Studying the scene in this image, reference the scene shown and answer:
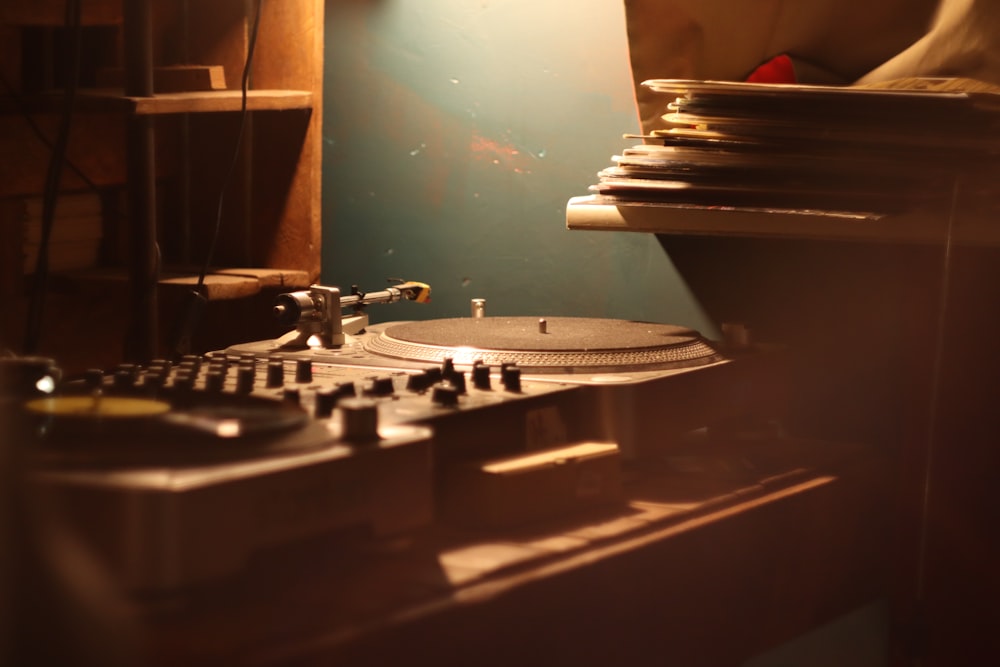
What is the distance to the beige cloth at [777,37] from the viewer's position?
1676 millimetres

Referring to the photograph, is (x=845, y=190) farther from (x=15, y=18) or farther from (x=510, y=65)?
(x=15, y=18)

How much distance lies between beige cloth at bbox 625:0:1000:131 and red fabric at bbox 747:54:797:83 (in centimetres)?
2

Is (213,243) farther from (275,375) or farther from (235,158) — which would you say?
(275,375)

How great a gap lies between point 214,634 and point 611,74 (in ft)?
4.00

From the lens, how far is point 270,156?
2.02 meters

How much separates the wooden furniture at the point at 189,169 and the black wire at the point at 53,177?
0.07 m

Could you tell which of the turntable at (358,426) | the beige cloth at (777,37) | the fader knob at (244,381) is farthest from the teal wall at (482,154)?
the fader knob at (244,381)

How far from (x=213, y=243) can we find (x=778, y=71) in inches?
30.8

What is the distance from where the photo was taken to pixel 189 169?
205 centimetres

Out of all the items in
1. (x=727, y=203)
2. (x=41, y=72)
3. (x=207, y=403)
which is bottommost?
(x=207, y=403)

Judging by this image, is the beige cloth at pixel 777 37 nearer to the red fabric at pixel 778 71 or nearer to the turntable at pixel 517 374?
the red fabric at pixel 778 71

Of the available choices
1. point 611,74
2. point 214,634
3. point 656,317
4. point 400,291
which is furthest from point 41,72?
point 214,634

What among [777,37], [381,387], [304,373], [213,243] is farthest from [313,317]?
[777,37]

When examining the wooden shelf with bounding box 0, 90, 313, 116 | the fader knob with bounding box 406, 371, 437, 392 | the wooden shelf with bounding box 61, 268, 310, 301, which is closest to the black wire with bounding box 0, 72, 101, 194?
the wooden shelf with bounding box 0, 90, 313, 116
